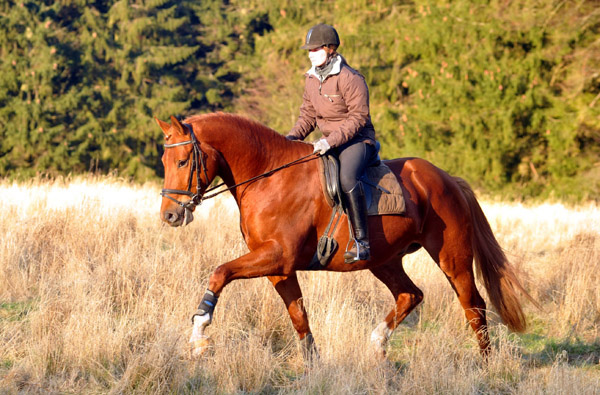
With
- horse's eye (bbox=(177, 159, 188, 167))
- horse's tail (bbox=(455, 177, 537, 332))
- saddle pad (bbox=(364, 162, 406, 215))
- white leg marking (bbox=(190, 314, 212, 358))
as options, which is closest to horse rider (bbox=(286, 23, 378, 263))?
saddle pad (bbox=(364, 162, 406, 215))

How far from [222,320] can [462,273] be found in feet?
7.24

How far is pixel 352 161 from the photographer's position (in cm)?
550

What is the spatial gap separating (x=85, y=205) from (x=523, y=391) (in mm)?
7426

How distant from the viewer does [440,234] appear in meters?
6.17

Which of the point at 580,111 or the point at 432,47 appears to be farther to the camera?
the point at 432,47

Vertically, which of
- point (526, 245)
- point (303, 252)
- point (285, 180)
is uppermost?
point (285, 180)

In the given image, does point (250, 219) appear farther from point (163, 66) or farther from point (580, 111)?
point (163, 66)

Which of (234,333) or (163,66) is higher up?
(163,66)

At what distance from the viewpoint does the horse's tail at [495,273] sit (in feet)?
21.2

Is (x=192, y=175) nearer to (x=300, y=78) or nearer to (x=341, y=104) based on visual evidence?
(x=341, y=104)

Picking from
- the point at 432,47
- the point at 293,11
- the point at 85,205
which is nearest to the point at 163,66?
the point at 293,11

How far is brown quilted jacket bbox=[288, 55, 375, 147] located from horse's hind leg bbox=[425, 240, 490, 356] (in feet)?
4.17

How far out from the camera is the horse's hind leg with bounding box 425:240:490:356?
20.3ft

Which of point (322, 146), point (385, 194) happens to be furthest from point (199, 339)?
point (385, 194)
